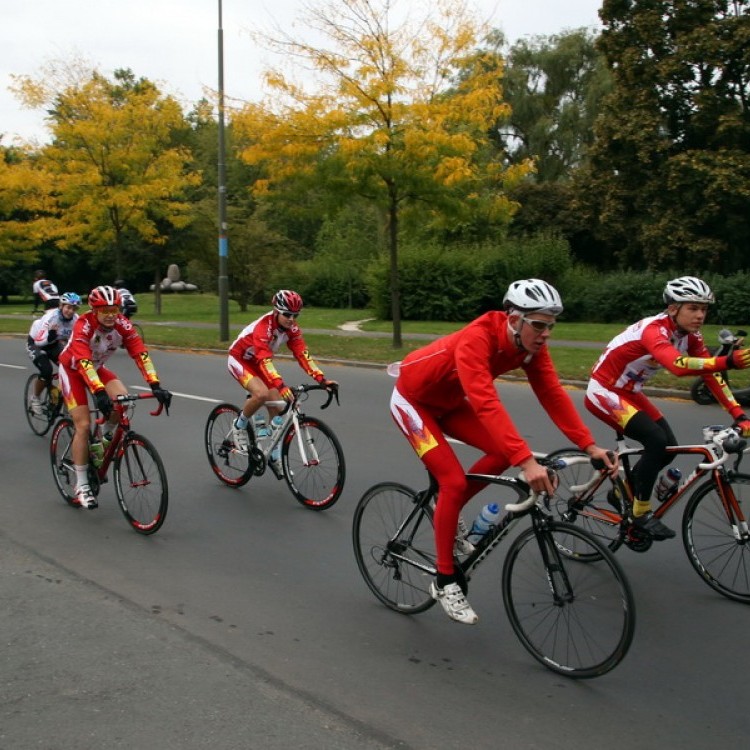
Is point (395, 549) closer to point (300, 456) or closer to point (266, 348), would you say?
point (300, 456)

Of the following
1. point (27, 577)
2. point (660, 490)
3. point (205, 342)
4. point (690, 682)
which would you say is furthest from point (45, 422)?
point (205, 342)

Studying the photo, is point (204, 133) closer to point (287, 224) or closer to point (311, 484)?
point (287, 224)

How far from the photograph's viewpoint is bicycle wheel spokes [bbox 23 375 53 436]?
419 inches

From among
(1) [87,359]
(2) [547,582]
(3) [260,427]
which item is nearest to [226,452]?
(3) [260,427]

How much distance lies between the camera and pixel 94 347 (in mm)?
7352

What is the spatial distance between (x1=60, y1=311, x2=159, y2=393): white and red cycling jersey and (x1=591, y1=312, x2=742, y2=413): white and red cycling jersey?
321cm

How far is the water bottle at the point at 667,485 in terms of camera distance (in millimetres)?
5555

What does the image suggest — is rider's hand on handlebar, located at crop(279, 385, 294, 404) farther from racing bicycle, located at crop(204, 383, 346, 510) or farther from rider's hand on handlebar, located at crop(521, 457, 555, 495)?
rider's hand on handlebar, located at crop(521, 457, 555, 495)

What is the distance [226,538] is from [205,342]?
1587 centimetres

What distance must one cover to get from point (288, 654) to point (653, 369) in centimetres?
292

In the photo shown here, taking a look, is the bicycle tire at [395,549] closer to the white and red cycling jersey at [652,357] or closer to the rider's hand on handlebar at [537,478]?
the rider's hand on handlebar at [537,478]

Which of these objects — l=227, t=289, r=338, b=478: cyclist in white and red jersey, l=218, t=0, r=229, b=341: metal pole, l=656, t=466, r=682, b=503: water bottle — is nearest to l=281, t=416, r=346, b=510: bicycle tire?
l=227, t=289, r=338, b=478: cyclist in white and red jersey

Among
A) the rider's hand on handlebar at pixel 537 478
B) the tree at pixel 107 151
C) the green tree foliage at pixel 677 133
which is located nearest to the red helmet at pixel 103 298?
the rider's hand on handlebar at pixel 537 478

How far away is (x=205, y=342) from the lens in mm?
22078
